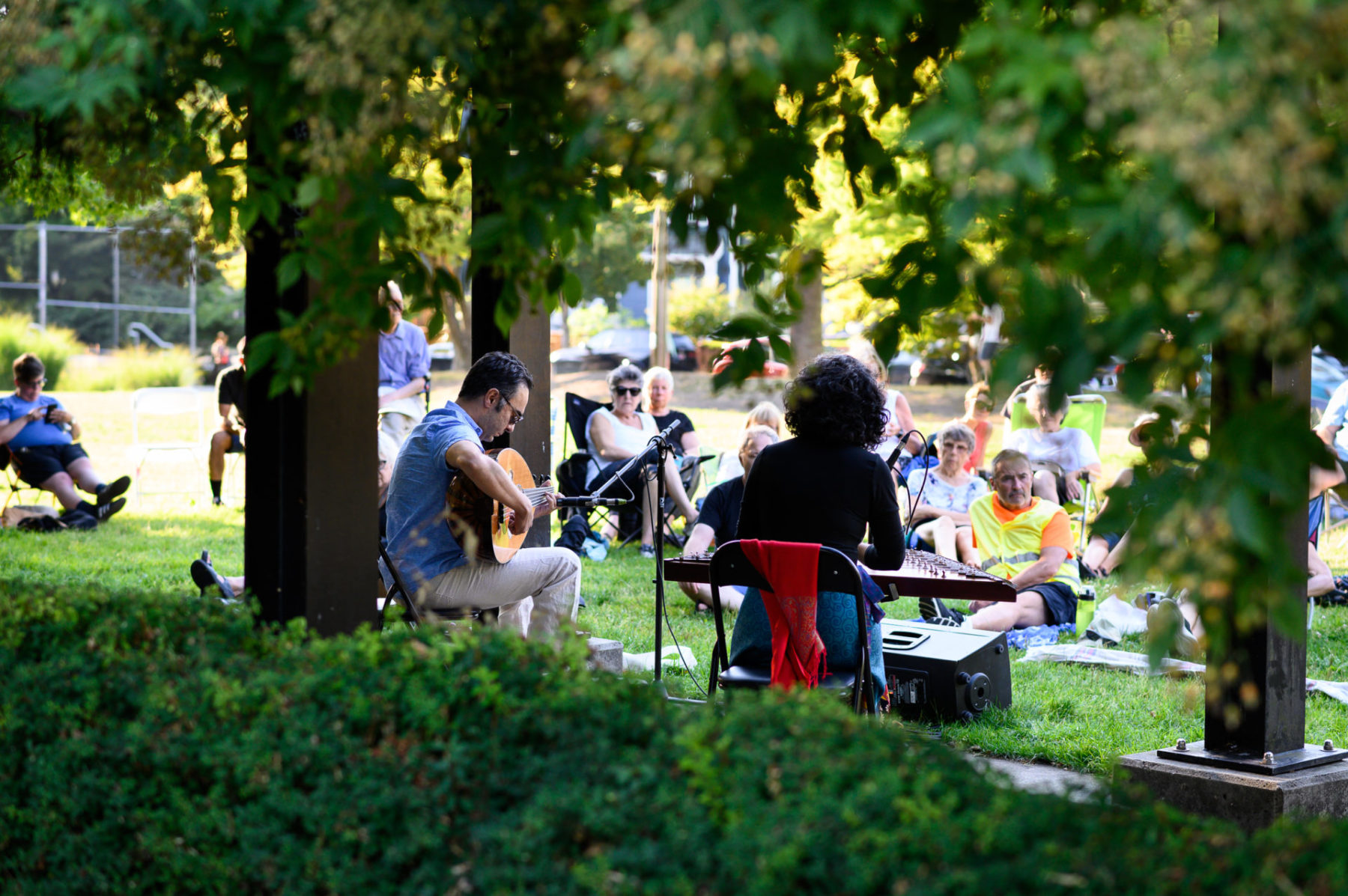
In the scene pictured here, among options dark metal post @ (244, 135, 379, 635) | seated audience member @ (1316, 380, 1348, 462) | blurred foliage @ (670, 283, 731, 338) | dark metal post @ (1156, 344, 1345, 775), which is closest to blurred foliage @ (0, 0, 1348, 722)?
dark metal post @ (244, 135, 379, 635)

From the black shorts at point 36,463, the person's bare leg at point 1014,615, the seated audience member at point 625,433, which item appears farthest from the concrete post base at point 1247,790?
the black shorts at point 36,463

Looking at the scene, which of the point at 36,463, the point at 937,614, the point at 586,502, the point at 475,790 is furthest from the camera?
the point at 36,463

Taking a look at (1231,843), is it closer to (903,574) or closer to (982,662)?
(903,574)

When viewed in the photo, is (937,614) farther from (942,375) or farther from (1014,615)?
(942,375)

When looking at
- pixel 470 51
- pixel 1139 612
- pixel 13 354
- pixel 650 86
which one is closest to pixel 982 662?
pixel 1139 612

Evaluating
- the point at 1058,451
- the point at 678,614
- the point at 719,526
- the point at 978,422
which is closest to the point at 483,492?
the point at 719,526

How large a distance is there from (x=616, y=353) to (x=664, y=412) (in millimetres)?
21522

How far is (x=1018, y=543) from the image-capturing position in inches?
313

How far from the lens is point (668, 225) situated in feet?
8.71

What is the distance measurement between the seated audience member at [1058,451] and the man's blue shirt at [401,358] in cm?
468

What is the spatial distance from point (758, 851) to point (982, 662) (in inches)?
155

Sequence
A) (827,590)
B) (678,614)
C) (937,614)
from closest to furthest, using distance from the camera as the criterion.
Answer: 1. (827,590)
2. (937,614)
3. (678,614)

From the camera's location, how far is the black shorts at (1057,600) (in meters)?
7.69

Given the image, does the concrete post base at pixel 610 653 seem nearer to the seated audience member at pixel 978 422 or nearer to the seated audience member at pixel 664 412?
the seated audience member at pixel 664 412
